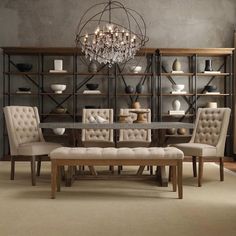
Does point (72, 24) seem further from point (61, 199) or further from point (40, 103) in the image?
point (61, 199)

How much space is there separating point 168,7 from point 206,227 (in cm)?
568

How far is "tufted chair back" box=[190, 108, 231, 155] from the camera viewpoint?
17.8 ft

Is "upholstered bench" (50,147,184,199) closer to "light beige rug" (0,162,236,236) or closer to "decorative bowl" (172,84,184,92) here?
"light beige rug" (0,162,236,236)

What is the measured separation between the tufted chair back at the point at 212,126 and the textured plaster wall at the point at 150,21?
2572mm

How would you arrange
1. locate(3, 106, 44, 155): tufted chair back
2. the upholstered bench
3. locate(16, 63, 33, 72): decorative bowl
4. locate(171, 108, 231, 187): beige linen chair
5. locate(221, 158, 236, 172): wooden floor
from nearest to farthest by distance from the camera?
the upholstered bench < locate(171, 108, 231, 187): beige linen chair < locate(3, 106, 44, 155): tufted chair back < locate(221, 158, 236, 172): wooden floor < locate(16, 63, 33, 72): decorative bowl

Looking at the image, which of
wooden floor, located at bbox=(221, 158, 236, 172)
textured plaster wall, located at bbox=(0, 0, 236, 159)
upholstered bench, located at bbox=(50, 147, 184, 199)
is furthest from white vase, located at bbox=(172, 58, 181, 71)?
upholstered bench, located at bbox=(50, 147, 184, 199)

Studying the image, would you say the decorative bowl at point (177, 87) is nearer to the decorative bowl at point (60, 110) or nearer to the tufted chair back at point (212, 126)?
the tufted chair back at point (212, 126)

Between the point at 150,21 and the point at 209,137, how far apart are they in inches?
125

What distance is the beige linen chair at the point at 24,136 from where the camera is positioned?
17.2ft

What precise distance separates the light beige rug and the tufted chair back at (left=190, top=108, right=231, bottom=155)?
559 mm

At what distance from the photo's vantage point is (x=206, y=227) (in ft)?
10.2

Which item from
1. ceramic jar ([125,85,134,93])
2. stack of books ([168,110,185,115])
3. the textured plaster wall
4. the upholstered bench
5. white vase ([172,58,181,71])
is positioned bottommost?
the upholstered bench

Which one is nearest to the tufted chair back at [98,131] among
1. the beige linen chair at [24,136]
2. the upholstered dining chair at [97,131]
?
the upholstered dining chair at [97,131]

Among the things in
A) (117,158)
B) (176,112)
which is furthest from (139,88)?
(117,158)
